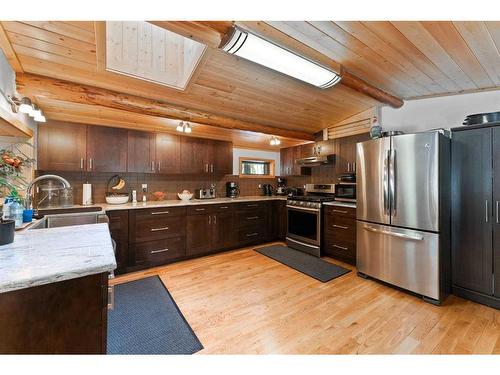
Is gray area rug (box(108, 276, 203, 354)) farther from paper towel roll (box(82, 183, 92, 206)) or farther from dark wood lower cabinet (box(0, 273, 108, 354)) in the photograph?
paper towel roll (box(82, 183, 92, 206))

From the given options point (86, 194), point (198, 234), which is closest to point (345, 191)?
point (198, 234)

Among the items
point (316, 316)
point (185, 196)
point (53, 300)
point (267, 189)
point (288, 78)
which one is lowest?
point (316, 316)

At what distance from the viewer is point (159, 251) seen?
3.22 metres

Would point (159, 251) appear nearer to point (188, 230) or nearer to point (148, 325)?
point (188, 230)

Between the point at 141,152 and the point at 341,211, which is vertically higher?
the point at 141,152

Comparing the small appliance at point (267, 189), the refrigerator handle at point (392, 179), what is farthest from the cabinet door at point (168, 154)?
the refrigerator handle at point (392, 179)

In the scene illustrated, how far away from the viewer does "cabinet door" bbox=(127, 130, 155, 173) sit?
134 inches

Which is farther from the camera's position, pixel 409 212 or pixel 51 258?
pixel 409 212

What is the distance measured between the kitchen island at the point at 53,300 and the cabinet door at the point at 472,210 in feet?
10.8

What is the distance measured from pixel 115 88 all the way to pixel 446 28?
323 cm

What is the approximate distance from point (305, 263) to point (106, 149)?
343 cm

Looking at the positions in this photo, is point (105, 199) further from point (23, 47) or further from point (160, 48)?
point (160, 48)

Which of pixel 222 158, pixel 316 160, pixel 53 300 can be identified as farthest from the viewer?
pixel 222 158
